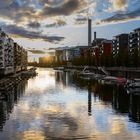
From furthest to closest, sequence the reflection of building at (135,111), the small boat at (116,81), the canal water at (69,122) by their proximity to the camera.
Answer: the small boat at (116,81) < the reflection of building at (135,111) < the canal water at (69,122)

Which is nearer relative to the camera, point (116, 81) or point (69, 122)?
point (69, 122)

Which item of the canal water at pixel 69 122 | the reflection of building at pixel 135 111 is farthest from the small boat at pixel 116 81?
the canal water at pixel 69 122

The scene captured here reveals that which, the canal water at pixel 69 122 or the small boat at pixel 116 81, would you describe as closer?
the canal water at pixel 69 122

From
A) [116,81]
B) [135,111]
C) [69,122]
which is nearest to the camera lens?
[69,122]

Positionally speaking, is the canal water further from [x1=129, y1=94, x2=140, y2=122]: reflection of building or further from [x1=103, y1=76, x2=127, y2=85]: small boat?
[x1=103, y1=76, x2=127, y2=85]: small boat

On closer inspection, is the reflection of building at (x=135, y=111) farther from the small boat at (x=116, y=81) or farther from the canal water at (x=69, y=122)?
the small boat at (x=116, y=81)

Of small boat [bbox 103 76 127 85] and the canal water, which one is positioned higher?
small boat [bbox 103 76 127 85]

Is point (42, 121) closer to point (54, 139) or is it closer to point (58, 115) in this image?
point (58, 115)

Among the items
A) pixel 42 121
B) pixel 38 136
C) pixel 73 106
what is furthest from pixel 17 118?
pixel 73 106

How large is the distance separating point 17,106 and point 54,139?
27448mm

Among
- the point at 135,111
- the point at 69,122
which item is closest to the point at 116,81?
the point at 135,111

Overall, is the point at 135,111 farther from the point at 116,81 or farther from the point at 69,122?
the point at 116,81

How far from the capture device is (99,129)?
4372 cm

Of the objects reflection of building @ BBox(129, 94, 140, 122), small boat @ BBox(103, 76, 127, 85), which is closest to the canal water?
reflection of building @ BBox(129, 94, 140, 122)
